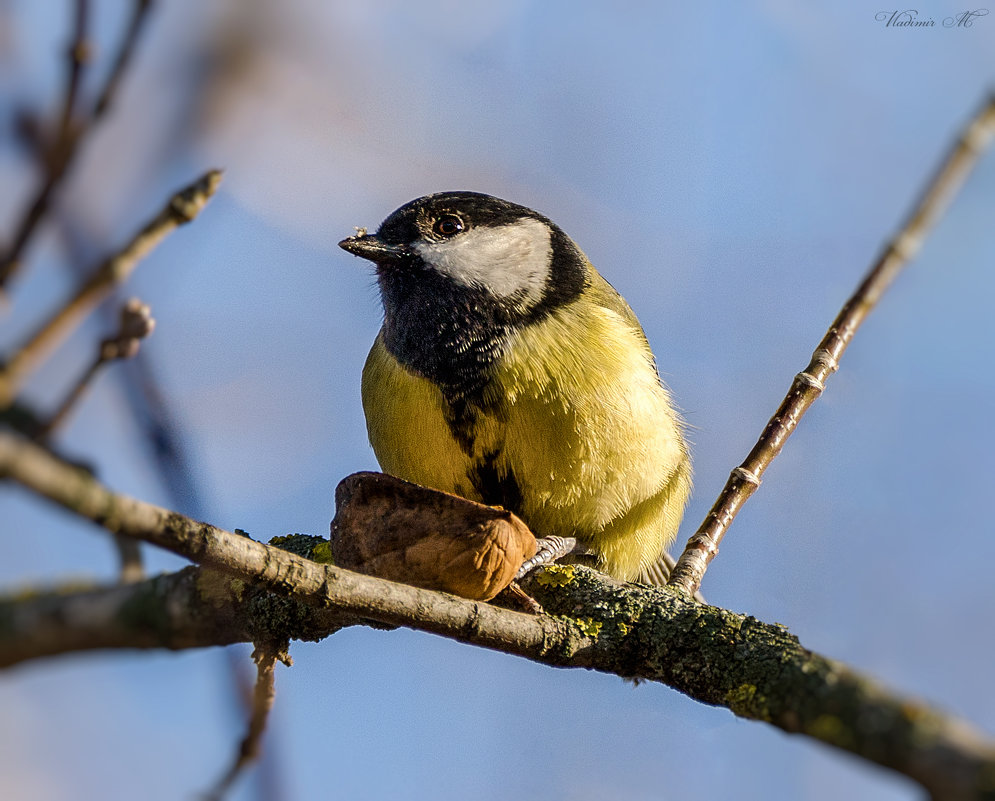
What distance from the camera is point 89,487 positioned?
1.02 meters

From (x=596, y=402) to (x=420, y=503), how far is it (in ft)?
2.80

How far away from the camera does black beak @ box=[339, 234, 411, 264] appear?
3143 mm

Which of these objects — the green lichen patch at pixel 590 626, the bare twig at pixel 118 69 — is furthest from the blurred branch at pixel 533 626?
the bare twig at pixel 118 69

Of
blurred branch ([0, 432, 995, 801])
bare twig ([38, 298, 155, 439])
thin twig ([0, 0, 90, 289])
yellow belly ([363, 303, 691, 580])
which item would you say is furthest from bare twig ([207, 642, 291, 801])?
yellow belly ([363, 303, 691, 580])

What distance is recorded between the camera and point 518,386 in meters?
2.81

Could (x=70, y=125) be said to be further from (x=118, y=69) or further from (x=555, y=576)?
(x=555, y=576)

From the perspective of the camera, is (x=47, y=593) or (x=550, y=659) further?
(x=550, y=659)

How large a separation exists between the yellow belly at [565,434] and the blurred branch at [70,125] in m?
1.93

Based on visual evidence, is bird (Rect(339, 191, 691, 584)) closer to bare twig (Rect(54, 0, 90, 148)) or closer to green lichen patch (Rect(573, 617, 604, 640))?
green lichen patch (Rect(573, 617, 604, 640))

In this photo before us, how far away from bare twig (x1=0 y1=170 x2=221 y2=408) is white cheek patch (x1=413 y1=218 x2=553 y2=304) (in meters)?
2.15

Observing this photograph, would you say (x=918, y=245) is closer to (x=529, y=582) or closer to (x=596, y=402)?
(x=596, y=402)

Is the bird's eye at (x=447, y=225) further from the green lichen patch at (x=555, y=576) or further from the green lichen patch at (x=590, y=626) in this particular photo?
the green lichen patch at (x=590, y=626)

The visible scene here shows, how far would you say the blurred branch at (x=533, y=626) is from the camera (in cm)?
97

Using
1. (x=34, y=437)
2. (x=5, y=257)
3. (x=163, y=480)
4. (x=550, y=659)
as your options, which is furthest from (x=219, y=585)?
(x=5, y=257)
